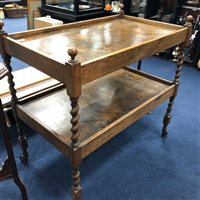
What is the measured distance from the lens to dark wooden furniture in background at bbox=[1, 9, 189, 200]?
1013mm

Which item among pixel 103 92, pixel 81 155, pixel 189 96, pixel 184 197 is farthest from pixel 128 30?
pixel 189 96

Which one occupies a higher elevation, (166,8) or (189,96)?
(166,8)

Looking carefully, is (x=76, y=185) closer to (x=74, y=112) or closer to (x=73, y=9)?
(x=74, y=112)

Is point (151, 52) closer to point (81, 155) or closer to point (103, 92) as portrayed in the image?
point (103, 92)

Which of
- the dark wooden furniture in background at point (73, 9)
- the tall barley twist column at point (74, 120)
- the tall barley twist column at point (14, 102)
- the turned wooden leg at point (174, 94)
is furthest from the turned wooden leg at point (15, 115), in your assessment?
the dark wooden furniture in background at point (73, 9)

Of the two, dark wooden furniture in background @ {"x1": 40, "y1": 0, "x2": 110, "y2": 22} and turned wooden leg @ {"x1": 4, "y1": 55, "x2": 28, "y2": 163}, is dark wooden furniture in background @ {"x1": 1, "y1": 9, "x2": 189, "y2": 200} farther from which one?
dark wooden furniture in background @ {"x1": 40, "y1": 0, "x2": 110, "y2": 22}

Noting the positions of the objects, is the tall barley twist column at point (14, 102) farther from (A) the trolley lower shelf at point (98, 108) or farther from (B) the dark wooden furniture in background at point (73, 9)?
(B) the dark wooden furniture in background at point (73, 9)

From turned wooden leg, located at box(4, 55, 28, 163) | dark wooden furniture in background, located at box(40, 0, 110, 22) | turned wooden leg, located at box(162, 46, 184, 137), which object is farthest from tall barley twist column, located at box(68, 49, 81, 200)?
dark wooden furniture in background, located at box(40, 0, 110, 22)

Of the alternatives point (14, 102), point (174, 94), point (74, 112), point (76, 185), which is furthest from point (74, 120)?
point (174, 94)

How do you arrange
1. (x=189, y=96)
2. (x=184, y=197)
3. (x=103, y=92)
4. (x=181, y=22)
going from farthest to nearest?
(x=181, y=22), (x=189, y=96), (x=103, y=92), (x=184, y=197)

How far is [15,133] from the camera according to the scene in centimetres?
188

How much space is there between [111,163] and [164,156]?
41 centimetres

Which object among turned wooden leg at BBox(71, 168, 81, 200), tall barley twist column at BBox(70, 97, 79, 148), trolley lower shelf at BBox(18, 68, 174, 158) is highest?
tall barley twist column at BBox(70, 97, 79, 148)

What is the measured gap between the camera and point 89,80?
99 centimetres
